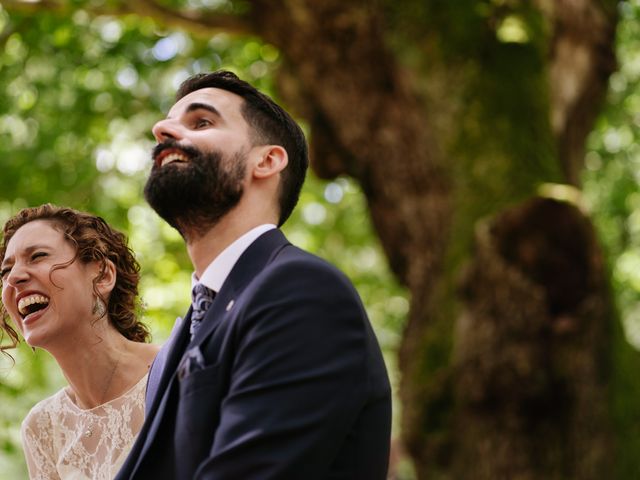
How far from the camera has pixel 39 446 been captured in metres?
3.38

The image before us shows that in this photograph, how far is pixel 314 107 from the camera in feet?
26.6

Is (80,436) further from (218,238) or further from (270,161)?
(270,161)

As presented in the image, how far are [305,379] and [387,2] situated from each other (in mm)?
6043

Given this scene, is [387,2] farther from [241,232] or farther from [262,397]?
[262,397]

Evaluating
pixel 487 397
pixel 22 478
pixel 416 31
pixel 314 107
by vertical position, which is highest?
pixel 416 31

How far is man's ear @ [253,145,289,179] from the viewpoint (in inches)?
101

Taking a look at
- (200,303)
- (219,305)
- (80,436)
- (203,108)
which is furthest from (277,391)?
(80,436)

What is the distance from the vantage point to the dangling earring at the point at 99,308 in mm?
3121

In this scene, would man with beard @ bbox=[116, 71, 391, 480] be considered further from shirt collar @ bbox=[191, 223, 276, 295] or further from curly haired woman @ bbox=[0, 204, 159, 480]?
curly haired woman @ bbox=[0, 204, 159, 480]

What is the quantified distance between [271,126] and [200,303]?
0.55 m

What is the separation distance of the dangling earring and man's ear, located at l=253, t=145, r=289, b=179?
885mm

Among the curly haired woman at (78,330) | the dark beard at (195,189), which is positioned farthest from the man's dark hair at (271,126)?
the curly haired woman at (78,330)

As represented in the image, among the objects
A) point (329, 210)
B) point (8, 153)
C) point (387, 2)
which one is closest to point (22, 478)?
point (329, 210)

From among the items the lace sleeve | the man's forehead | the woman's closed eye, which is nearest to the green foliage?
the lace sleeve
